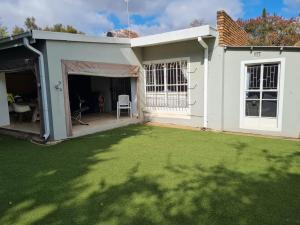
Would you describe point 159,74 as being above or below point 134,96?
above

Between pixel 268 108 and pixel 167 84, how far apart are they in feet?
12.8

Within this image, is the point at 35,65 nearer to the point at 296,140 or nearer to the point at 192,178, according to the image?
the point at 192,178

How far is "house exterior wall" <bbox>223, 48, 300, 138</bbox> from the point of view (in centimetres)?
701

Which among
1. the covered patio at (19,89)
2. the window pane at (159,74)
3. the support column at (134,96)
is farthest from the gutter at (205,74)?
the covered patio at (19,89)

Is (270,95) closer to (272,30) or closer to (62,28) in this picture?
(272,30)

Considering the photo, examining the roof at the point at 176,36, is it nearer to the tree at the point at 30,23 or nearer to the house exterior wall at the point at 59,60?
the house exterior wall at the point at 59,60

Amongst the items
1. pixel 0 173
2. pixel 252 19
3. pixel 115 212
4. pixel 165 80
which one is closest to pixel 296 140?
pixel 165 80

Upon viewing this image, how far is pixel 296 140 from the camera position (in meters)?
6.96

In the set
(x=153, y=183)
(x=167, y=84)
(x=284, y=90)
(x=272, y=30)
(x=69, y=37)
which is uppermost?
(x=272, y=30)

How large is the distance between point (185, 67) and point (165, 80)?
105 cm

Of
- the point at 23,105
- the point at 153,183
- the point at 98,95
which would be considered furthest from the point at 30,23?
the point at 153,183

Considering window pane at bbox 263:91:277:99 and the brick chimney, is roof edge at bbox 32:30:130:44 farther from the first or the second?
window pane at bbox 263:91:277:99

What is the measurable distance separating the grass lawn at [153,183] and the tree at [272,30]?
13.4 m

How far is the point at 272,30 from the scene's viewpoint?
20.3 metres
